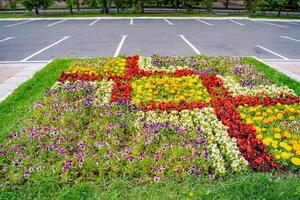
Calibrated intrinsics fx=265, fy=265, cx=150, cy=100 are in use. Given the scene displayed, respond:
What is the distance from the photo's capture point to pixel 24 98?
578 cm

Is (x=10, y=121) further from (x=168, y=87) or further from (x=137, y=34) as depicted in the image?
(x=137, y=34)

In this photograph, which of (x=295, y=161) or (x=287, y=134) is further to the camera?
(x=287, y=134)

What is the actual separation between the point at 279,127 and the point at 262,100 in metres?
0.99

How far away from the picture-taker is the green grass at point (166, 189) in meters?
3.06

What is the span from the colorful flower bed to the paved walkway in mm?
1327

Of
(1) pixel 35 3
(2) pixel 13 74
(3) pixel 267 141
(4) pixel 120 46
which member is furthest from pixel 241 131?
(1) pixel 35 3

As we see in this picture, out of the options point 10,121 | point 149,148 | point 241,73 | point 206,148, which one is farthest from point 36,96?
point 241,73

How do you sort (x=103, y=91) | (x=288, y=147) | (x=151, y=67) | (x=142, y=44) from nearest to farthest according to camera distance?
1. (x=288, y=147)
2. (x=103, y=91)
3. (x=151, y=67)
4. (x=142, y=44)

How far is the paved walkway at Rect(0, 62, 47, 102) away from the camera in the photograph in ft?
20.8

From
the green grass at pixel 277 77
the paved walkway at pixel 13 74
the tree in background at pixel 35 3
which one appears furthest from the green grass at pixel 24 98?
the tree in background at pixel 35 3

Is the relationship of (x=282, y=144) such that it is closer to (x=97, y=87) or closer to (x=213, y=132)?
(x=213, y=132)

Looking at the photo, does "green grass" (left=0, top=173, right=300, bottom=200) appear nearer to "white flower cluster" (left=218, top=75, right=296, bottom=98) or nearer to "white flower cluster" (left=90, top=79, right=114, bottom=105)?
"white flower cluster" (left=90, top=79, right=114, bottom=105)

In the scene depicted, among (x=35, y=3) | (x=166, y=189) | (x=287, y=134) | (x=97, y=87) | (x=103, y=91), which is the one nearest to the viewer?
(x=166, y=189)

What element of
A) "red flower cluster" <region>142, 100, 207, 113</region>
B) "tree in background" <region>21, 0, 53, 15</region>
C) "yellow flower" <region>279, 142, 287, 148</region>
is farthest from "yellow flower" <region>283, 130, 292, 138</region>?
"tree in background" <region>21, 0, 53, 15</region>
